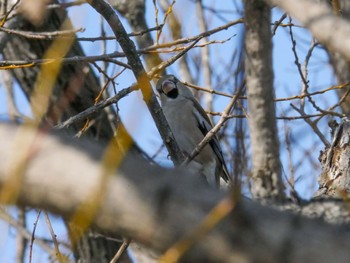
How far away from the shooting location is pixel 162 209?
155 centimetres

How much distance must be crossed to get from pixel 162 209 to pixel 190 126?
194 inches

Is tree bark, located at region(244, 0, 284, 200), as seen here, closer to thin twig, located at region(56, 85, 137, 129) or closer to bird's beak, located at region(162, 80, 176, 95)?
thin twig, located at region(56, 85, 137, 129)

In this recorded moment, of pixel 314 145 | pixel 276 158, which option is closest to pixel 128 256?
pixel 314 145

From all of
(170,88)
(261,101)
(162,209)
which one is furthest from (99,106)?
(170,88)

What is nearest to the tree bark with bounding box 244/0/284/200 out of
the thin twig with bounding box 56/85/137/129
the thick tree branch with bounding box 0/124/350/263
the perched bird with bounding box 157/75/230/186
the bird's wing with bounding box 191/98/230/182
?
the thick tree branch with bounding box 0/124/350/263

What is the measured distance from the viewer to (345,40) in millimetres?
1725

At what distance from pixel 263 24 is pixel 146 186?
2.00 ft

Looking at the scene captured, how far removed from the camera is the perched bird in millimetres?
6094

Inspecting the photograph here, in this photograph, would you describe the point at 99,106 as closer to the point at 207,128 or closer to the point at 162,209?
the point at 162,209

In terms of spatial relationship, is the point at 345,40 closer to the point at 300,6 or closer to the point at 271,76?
the point at 300,6

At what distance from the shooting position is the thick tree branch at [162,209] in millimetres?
1503

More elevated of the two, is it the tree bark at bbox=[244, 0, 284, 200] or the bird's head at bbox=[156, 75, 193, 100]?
the bird's head at bbox=[156, 75, 193, 100]

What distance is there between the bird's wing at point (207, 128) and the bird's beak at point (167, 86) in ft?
0.70

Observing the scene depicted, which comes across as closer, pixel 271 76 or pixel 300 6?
pixel 300 6
